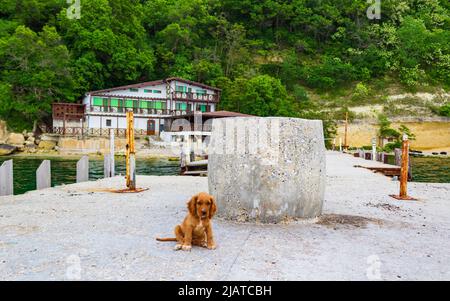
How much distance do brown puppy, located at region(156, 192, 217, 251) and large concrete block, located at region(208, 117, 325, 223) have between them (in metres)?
1.75

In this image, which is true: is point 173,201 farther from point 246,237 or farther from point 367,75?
point 367,75

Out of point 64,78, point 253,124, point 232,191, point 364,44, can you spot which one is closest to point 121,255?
point 232,191

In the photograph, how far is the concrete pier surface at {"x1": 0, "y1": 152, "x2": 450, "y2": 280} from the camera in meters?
4.56

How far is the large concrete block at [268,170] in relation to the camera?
7070mm

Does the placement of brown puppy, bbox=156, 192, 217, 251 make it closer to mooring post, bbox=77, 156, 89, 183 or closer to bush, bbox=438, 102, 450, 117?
mooring post, bbox=77, 156, 89, 183

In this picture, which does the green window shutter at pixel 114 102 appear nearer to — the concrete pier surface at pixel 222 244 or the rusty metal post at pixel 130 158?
the rusty metal post at pixel 130 158

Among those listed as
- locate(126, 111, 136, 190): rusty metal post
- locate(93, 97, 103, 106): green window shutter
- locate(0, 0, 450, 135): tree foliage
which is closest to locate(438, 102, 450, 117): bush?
locate(0, 0, 450, 135): tree foliage

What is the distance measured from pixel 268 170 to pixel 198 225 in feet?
6.78

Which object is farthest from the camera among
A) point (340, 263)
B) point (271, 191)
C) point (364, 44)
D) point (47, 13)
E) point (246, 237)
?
point (364, 44)

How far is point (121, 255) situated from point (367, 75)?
247ft

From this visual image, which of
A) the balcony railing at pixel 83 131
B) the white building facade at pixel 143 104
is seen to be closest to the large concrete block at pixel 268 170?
the balcony railing at pixel 83 131

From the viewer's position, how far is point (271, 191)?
23.1ft

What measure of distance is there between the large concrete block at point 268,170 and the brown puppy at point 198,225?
1.75 metres
